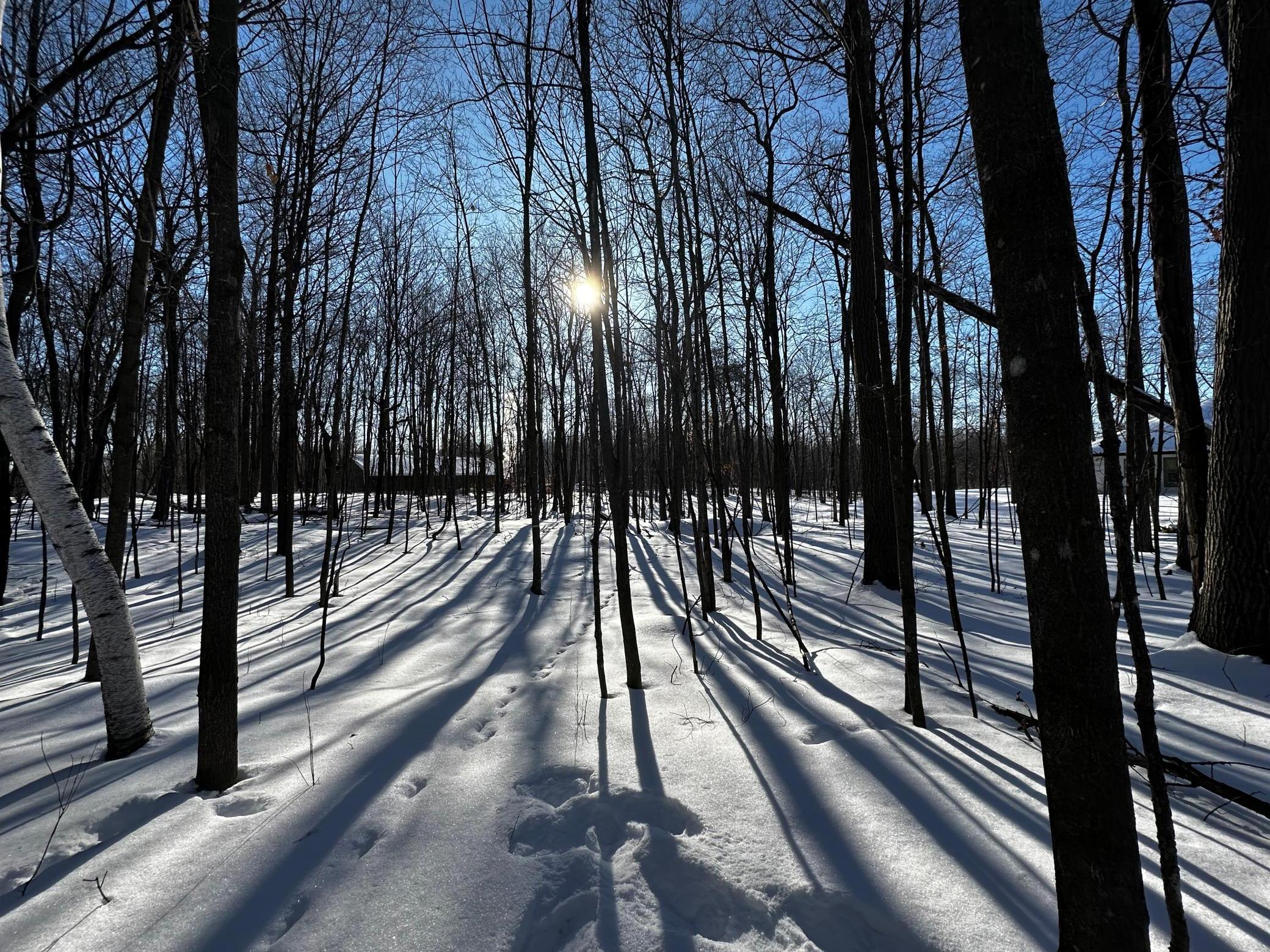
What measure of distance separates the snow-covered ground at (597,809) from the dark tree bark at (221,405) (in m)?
0.31

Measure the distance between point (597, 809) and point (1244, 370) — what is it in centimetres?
527

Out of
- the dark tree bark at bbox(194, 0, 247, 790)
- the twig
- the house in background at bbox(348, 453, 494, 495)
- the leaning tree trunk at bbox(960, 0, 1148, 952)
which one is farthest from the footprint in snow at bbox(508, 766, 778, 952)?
the house in background at bbox(348, 453, 494, 495)

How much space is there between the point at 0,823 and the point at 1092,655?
12.7 feet

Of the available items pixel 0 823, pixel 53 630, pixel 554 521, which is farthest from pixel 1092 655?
pixel 554 521

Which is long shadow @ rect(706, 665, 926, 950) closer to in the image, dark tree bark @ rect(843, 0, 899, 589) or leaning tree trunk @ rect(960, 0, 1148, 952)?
leaning tree trunk @ rect(960, 0, 1148, 952)

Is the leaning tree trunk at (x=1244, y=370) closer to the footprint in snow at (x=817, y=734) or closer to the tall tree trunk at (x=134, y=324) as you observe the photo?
the footprint in snow at (x=817, y=734)

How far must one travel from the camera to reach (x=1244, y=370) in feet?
13.2

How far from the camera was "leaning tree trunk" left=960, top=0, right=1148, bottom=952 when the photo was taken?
3.95ft

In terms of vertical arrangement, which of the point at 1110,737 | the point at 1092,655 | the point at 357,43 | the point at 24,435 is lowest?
the point at 1110,737

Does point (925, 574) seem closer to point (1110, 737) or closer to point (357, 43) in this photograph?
point (1110, 737)

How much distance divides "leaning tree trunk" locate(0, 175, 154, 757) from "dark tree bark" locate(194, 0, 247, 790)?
59 centimetres

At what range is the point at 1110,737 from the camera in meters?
1.21

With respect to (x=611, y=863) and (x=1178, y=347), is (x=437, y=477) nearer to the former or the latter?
(x=1178, y=347)

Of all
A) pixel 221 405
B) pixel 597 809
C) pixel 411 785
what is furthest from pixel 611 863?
pixel 221 405
